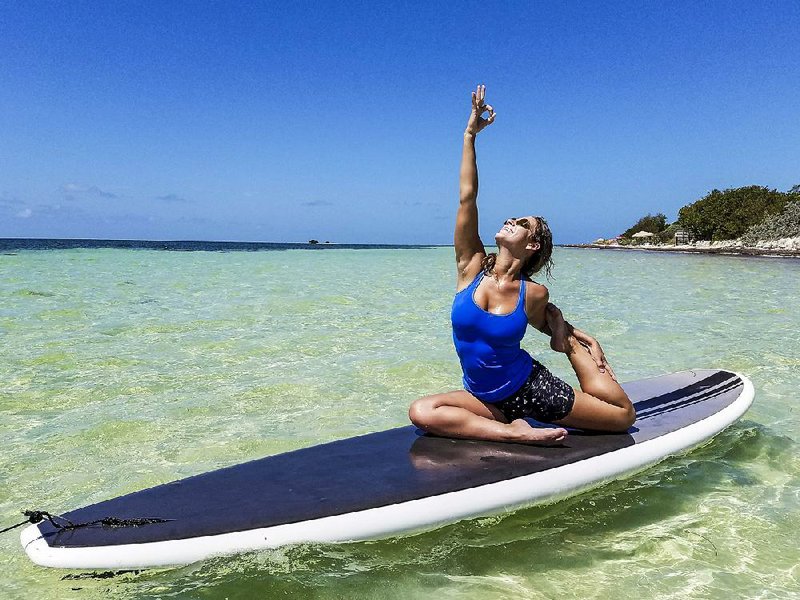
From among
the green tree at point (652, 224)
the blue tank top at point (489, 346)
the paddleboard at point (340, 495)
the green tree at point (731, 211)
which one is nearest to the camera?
the paddleboard at point (340, 495)

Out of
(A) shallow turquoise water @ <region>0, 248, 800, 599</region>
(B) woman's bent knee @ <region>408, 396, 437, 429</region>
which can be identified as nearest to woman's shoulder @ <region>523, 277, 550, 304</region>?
(B) woman's bent knee @ <region>408, 396, 437, 429</region>

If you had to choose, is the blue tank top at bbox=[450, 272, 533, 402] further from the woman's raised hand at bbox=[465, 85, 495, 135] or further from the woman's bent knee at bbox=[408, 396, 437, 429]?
the woman's raised hand at bbox=[465, 85, 495, 135]

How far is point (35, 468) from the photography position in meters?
4.11

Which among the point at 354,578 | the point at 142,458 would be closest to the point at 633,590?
the point at 354,578

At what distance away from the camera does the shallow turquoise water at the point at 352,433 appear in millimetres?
2727

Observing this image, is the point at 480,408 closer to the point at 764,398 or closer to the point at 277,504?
the point at 277,504

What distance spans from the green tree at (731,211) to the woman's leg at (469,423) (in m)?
56.8

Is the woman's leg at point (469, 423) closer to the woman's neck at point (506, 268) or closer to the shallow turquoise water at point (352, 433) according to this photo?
the shallow turquoise water at point (352, 433)

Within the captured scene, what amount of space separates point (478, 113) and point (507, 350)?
1438mm

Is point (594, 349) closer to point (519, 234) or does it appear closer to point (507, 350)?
point (507, 350)

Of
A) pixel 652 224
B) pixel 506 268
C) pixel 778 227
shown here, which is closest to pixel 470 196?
pixel 506 268

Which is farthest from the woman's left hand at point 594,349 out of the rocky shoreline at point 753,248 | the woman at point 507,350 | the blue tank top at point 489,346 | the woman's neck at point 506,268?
the rocky shoreline at point 753,248

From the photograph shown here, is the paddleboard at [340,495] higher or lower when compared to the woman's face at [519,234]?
lower

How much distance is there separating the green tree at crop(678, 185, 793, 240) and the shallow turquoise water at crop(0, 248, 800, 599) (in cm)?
4868
